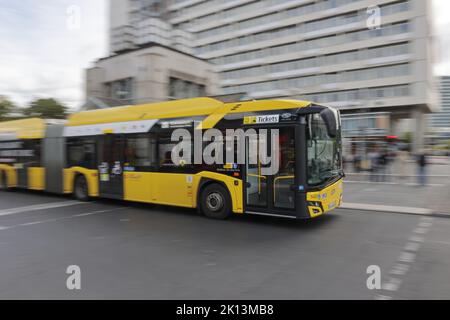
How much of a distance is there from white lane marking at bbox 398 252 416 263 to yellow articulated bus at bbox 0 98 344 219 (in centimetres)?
220

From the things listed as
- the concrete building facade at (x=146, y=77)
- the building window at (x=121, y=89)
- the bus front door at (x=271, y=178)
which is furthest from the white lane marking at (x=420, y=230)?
the building window at (x=121, y=89)

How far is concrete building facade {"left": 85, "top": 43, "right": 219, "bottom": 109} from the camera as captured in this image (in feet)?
→ 75.5

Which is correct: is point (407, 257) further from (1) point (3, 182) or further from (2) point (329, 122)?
(1) point (3, 182)

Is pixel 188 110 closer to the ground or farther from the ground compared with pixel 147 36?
closer to the ground

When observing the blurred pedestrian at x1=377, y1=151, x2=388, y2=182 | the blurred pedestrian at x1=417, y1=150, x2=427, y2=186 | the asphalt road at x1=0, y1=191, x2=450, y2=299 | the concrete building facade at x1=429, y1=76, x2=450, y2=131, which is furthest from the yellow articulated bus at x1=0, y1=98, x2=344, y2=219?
Result: the concrete building facade at x1=429, y1=76, x2=450, y2=131

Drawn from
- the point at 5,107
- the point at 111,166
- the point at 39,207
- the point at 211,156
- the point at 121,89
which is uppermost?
the point at 5,107

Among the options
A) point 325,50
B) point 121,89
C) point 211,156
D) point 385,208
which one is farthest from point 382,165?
point 325,50

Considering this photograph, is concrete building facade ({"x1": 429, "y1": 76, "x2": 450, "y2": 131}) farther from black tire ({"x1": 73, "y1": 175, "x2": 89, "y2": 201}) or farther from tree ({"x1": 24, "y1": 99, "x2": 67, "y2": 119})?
black tire ({"x1": 73, "y1": 175, "x2": 89, "y2": 201})

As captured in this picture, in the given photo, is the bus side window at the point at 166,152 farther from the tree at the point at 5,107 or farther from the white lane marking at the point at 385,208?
the tree at the point at 5,107

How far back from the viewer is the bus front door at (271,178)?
8.24 metres

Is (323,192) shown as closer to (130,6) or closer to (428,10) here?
(428,10)

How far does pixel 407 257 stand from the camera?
6074mm

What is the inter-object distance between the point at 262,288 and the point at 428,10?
5774 cm

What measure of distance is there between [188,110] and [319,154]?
380 cm
